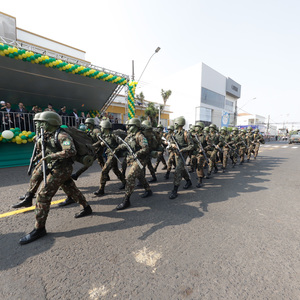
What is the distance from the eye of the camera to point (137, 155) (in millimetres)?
3785

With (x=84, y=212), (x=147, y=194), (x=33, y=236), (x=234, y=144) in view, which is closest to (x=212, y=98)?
(x=234, y=144)

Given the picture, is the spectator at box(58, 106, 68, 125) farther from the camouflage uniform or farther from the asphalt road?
the camouflage uniform

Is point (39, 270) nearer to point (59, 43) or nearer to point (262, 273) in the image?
point (262, 273)

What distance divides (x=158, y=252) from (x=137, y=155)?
6.44 ft

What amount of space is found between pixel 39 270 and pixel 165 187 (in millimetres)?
3444

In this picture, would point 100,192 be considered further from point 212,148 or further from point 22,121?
point 22,121

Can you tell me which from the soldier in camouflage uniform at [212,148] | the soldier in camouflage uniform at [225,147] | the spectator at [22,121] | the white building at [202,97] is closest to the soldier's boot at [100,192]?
the soldier in camouflage uniform at [212,148]

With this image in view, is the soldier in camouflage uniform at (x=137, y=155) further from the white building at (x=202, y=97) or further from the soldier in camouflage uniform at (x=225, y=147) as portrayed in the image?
the white building at (x=202, y=97)

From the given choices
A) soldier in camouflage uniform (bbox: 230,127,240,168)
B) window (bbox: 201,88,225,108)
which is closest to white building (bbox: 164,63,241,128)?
window (bbox: 201,88,225,108)

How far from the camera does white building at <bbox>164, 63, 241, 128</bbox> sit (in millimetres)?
35656

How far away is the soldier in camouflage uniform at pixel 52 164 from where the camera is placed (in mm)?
2508

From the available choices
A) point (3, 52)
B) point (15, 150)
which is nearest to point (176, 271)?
point (15, 150)

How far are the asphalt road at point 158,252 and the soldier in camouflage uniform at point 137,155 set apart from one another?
302mm

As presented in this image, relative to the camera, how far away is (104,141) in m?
4.57
